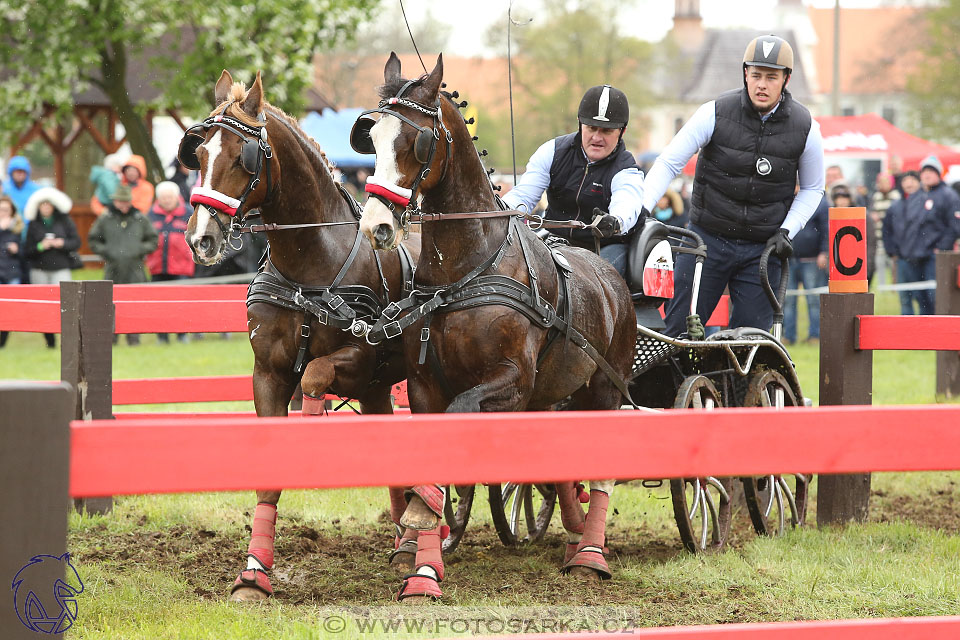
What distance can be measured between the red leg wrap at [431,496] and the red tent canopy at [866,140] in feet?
48.9

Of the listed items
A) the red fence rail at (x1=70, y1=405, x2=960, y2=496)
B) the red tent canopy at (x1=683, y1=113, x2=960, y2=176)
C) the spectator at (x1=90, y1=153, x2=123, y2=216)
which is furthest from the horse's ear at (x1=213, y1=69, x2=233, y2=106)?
the red tent canopy at (x1=683, y1=113, x2=960, y2=176)

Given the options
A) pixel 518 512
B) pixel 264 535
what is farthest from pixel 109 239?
pixel 264 535

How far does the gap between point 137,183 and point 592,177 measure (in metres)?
11.1

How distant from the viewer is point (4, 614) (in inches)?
96.4

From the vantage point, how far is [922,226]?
1548 cm

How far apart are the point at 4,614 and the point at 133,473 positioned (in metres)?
0.39

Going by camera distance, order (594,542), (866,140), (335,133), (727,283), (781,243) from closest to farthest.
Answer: (594,542), (781,243), (727,283), (866,140), (335,133)

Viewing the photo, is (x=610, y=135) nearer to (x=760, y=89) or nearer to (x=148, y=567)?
(x=760, y=89)

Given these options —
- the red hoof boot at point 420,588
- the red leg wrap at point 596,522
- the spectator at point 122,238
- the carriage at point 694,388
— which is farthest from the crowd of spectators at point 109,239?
the red hoof boot at point 420,588

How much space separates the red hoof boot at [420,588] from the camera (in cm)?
476

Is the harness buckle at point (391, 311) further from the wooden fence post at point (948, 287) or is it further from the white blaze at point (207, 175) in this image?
the wooden fence post at point (948, 287)

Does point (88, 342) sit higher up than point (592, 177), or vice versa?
point (592, 177)

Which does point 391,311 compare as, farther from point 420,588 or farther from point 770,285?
point 770,285

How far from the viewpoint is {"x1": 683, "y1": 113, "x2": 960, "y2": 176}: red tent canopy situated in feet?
64.4
